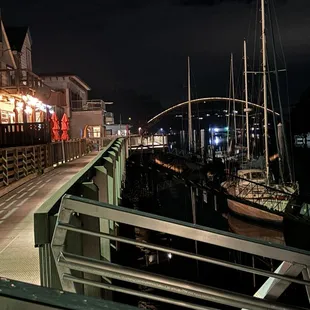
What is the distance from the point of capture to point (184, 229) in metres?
2.68

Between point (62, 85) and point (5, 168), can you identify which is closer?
point (5, 168)

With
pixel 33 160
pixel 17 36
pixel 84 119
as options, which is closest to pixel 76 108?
pixel 84 119

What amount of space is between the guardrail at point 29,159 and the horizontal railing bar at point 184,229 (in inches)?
460

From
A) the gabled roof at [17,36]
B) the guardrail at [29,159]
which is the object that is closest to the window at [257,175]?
the guardrail at [29,159]

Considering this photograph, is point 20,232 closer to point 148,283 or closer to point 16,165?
point 148,283

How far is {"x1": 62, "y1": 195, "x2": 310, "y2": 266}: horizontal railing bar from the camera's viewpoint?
2680 mm

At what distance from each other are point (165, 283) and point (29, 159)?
16094 mm

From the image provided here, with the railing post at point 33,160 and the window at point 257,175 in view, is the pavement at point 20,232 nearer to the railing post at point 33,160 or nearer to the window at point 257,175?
the railing post at point 33,160

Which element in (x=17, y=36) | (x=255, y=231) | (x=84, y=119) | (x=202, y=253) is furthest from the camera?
(x=84, y=119)

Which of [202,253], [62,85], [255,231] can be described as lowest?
[255,231]

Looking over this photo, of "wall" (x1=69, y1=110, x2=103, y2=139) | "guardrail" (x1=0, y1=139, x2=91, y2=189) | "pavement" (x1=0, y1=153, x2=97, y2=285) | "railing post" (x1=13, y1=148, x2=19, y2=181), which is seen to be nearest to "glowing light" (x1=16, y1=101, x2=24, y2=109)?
"guardrail" (x1=0, y1=139, x2=91, y2=189)

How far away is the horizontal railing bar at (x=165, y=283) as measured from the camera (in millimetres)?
2621

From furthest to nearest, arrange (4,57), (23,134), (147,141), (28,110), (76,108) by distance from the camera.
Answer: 1. (147,141)
2. (76,108)
3. (28,110)
4. (4,57)
5. (23,134)

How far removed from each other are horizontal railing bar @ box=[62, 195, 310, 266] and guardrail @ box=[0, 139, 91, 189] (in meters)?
11.7
